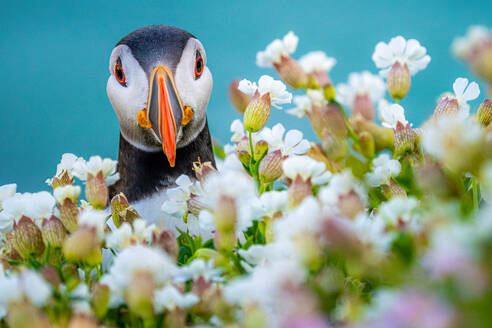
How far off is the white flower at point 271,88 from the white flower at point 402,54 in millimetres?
162

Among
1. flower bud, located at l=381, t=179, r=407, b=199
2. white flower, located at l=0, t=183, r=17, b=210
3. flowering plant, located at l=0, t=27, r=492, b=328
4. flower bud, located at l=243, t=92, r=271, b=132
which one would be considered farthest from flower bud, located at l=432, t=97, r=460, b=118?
white flower, located at l=0, t=183, r=17, b=210

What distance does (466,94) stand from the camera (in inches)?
28.9

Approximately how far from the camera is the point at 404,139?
→ 663 millimetres

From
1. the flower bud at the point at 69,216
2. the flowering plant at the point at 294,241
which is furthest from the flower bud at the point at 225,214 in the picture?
the flower bud at the point at 69,216

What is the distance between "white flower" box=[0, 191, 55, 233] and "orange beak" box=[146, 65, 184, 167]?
0.66 feet

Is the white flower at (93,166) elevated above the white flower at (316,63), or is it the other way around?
the white flower at (316,63)

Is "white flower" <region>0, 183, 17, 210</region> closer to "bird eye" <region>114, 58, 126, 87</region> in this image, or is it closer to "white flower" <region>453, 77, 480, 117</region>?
"bird eye" <region>114, 58, 126, 87</region>

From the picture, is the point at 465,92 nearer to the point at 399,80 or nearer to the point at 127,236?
the point at 399,80

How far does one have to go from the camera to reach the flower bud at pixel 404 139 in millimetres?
663

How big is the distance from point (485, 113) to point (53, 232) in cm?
50

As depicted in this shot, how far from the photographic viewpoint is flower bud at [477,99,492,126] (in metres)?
0.65

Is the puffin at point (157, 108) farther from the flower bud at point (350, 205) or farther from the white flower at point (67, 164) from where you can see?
the flower bud at point (350, 205)

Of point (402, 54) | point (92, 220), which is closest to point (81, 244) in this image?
point (92, 220)

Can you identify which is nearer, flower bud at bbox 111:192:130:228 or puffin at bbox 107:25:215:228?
flower bud at bbox 111:192:130:228
